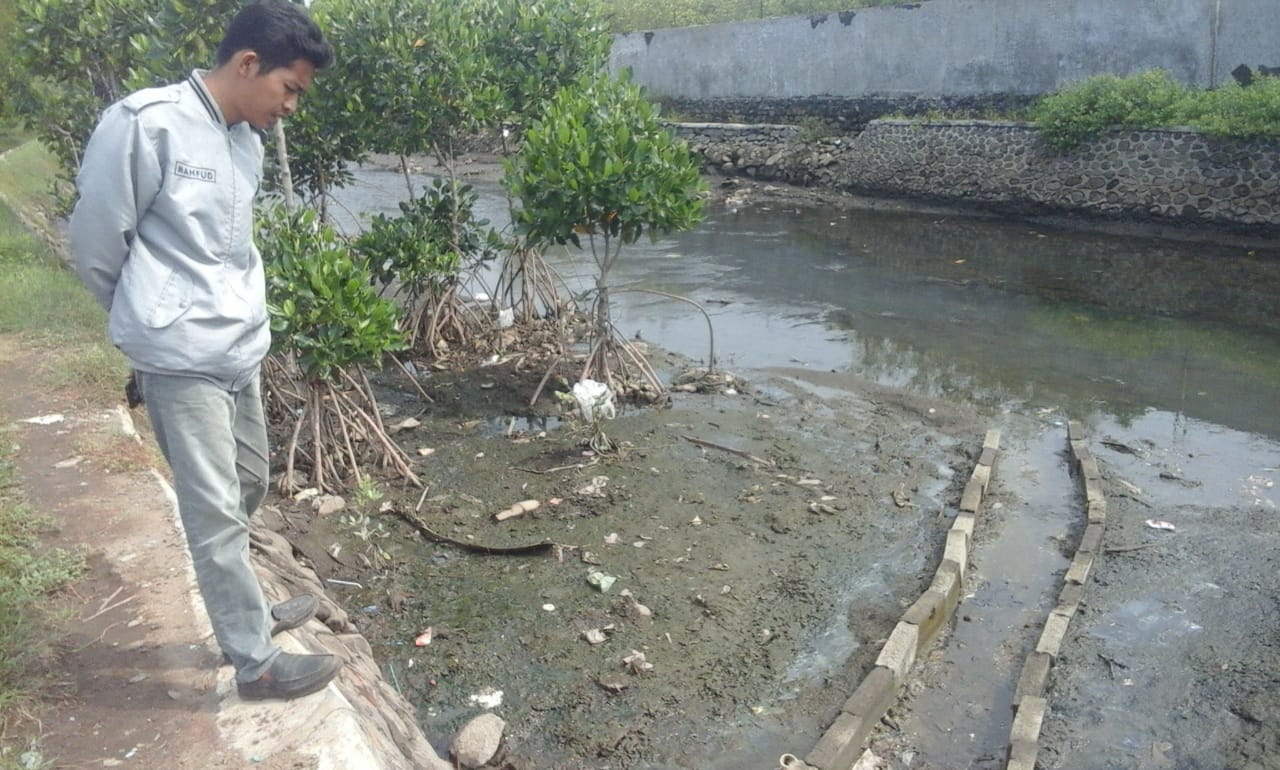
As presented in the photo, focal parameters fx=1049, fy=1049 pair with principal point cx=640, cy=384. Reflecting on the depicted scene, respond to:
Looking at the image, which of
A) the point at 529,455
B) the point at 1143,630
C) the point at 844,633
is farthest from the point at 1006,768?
the point at 529,455

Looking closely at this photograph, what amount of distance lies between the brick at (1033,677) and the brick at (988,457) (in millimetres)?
2726

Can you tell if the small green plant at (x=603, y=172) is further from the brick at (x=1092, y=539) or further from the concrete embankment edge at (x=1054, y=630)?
the brick at (x=1092, y=539)

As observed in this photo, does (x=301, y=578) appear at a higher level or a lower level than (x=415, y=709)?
higher

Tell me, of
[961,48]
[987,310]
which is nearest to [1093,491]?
[987,310]

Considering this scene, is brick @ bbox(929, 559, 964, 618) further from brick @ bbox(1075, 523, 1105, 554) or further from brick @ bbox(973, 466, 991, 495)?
brick @ bbox(973, 466, 991, 495)

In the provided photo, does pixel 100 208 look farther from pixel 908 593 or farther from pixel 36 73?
pixel 36 73

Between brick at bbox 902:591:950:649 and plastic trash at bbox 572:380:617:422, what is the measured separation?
3.51 metres

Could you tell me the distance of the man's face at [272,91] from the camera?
11.6ft

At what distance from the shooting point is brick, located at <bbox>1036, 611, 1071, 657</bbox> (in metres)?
5.79

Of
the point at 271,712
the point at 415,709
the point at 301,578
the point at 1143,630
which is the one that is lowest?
the point at 1143,630

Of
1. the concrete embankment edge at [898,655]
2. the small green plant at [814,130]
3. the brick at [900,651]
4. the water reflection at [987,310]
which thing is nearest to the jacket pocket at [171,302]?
the concrete embankment edge at [898,655]

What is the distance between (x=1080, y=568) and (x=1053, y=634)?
0.90 metres

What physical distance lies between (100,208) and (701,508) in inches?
200

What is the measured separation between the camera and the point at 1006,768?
4852 millimetres
